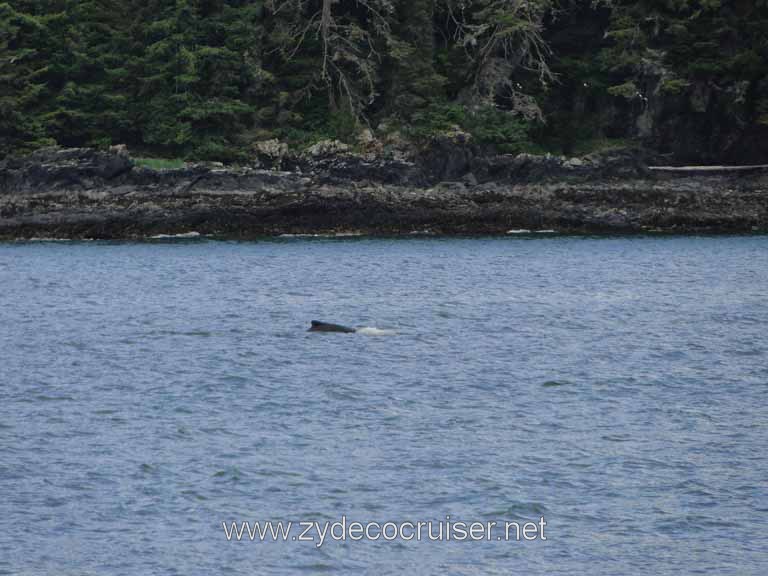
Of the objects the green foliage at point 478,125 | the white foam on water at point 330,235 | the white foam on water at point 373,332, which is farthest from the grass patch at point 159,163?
the white foam on water at point 373,332

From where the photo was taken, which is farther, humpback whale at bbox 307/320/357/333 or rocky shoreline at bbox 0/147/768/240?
rocky shoreline at bbox 0/147/768/240

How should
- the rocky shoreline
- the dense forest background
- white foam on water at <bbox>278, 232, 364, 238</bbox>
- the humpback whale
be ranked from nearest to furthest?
the humpback whale → the rocky shoreline → white foam on water at <bbox>278, 232, 364, 238</bbox> → the dense forest background

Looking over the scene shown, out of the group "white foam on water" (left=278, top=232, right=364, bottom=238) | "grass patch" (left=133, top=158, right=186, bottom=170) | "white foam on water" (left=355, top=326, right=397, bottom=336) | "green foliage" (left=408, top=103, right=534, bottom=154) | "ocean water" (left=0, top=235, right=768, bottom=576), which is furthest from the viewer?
"green foliage" (left=408, top=103, right=534, bottom=154)

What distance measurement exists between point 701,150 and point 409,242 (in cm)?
1803

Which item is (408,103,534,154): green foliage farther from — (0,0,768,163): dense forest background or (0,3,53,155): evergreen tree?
(0,3,53,155): evergreen tree

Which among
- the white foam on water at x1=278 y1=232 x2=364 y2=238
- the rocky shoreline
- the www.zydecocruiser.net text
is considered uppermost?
the rocky shoreline

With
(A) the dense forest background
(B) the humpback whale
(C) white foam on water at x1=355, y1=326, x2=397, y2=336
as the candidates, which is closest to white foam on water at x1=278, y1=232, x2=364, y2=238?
(A) the dense forest background

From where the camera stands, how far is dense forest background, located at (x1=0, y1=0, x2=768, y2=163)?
2367 inches

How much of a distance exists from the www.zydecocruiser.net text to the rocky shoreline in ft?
130

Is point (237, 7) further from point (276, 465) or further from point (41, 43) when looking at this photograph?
point (276, 465)

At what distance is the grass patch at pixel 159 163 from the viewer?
5725 cm

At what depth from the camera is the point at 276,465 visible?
1697cm

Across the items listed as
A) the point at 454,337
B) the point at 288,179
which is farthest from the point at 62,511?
→ the point at 288,179

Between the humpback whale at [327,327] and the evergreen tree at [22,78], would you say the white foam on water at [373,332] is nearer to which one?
the humpback whale at [327,327]
